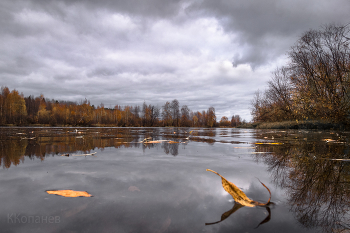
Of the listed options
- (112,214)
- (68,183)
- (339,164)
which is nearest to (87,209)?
(112,214)

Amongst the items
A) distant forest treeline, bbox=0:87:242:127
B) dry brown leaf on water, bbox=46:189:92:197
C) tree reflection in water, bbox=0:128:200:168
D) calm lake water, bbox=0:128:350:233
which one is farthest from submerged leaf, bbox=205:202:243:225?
distant forest treeline, bbox=0:87:242:127

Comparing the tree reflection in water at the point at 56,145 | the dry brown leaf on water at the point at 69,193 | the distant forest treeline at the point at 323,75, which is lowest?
the tree reflection in water at the point at 56,145

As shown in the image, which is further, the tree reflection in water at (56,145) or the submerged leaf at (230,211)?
the tree reflection in water at (56,145)

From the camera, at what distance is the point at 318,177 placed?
190 centimetres

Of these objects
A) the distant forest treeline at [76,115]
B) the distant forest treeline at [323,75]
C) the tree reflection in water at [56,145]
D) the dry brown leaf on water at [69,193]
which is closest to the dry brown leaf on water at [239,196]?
the dry brown leaf on water at [69,193]

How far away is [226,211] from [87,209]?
100 cm

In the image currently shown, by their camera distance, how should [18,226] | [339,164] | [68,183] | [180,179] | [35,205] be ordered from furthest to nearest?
1. [339,164]
2. [180,179]
3. [68,183]
4. [35,205]
5. [18,226]

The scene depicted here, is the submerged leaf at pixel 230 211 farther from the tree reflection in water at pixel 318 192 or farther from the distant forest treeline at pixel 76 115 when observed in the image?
the distant forest treeline at pixel 76 115

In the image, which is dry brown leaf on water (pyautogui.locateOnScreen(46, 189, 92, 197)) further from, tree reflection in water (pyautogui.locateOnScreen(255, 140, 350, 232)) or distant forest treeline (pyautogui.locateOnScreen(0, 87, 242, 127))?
distant forest treeline (pyautogui.locateOnScreen(0, 87, 242, 127))

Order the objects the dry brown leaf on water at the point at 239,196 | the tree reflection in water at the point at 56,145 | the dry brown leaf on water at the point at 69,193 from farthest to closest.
Result: the tree reflection in water at the point at 56,145 → the dry brown leaf on water at the point at 69,193 → the dry brown leaf on water at the point at 239,196

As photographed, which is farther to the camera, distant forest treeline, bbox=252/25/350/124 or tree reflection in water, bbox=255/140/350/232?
distant forest treeline, bbox=252/25/350/124

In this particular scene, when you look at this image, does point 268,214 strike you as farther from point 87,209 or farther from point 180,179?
point 87,209

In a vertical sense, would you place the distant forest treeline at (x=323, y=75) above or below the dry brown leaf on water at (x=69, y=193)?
above

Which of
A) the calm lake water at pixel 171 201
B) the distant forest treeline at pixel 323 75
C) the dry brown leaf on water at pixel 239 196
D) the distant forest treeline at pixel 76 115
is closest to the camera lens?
the calm lake water at pixel 171 201
